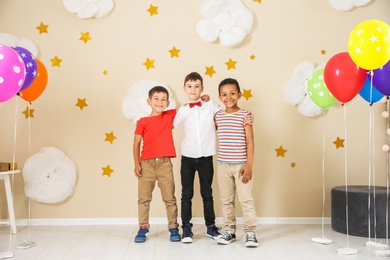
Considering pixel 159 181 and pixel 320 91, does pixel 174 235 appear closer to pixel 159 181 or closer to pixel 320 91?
pixel 159 181

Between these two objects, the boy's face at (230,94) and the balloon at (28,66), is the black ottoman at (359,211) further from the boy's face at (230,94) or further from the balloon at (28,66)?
the balloon at (28,66)

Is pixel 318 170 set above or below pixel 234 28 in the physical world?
below

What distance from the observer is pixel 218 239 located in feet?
10.1

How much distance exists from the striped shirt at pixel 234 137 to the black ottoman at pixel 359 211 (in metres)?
0.81

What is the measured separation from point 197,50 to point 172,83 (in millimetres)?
319

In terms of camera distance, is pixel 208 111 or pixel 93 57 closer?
pixel 208 111

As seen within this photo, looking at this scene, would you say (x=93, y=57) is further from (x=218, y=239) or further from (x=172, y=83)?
(x=218, y=239)

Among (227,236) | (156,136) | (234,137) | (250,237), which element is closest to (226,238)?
(227,236)

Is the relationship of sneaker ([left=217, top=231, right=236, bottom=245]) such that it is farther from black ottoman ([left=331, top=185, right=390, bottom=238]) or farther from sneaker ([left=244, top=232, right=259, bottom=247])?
black ottoman ([left=331, top=185, right=390, bottom=238])

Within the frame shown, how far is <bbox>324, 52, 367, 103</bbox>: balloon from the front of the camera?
278 centimetres

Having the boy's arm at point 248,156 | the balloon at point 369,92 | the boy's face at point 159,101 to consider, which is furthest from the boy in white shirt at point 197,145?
the balloon at point 369,92

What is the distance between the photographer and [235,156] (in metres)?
3.13

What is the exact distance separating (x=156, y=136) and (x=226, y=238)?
789 millimetres

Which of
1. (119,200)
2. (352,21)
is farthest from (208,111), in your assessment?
(352,21)
